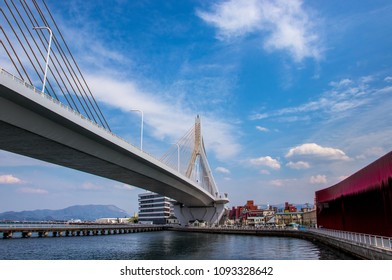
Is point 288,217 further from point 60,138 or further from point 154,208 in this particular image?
point 60,138

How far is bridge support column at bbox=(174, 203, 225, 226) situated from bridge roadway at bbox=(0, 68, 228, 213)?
1873 inches

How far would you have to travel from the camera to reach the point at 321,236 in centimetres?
3869

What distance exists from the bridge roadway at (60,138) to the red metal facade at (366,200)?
68.4 ft

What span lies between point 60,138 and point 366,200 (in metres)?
22.7

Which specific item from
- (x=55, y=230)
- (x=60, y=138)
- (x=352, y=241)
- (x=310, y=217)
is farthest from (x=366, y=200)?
(x=310, y=217)

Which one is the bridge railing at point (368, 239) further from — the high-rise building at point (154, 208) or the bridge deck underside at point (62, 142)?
the high-rise building at point (154, 208)

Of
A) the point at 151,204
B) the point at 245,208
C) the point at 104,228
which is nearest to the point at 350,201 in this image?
the point at 104,228

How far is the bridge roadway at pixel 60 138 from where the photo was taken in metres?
21.4

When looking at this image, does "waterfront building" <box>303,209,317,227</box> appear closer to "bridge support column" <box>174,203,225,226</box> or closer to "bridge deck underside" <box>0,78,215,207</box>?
"bridge support column" <box>174,203,225,226</box>

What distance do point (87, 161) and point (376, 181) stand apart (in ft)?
85.6

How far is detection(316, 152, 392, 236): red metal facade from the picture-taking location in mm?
19531

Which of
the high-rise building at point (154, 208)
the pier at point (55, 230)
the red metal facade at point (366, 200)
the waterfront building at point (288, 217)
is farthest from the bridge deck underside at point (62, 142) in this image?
the high-rise building at point (154, 208)

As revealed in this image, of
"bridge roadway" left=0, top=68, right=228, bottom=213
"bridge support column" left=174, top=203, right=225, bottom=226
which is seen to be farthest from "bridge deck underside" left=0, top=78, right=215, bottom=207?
"bridge support column" left=174, top=203, right=225, bottom=226
